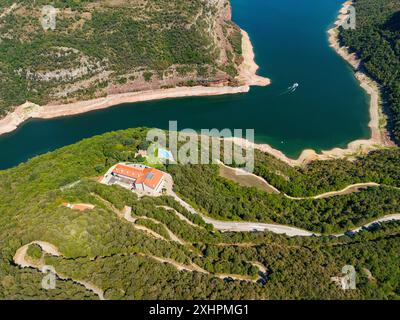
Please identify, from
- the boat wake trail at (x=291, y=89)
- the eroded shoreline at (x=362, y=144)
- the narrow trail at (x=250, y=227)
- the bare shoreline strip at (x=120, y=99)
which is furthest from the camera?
the boat wake trail at (x=291, y=89)

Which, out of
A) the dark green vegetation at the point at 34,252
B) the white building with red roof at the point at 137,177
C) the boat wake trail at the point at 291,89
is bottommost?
the boat wake trail at the point at 291,89

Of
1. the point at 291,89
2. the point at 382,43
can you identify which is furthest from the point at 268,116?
the point at 382,43

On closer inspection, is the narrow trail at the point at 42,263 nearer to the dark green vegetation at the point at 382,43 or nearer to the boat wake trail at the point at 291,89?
the dark green vegetation at the point at 382,43

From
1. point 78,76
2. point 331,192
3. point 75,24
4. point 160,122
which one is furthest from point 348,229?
point 75,24

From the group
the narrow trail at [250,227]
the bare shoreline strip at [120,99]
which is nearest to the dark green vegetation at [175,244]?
the narrow trail at [250,227]

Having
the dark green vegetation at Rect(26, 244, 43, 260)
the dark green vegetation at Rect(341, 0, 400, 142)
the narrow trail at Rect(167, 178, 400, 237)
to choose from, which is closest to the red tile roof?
the narrow trail at Rect(167, 178, 400, 237)

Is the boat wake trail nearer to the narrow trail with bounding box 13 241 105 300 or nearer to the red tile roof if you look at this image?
the red tile roof

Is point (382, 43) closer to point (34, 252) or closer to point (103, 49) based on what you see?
point (103, 49)
